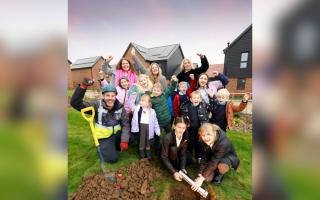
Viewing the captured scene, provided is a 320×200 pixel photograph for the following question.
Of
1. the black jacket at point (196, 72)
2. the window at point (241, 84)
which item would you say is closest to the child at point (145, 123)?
the black jacket at point (196, 72)

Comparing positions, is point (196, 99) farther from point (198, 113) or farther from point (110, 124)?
point (110, 124)

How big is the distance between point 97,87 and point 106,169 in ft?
4.47

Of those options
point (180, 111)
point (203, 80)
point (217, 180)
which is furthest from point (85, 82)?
point (217, 180)

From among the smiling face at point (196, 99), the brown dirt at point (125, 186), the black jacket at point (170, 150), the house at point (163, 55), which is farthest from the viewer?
the house at point (163, 55)

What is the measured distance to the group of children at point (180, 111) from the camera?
98.1 inches

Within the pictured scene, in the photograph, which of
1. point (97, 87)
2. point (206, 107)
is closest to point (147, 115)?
point (206, 107)

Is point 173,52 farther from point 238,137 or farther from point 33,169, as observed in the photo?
point 33,169

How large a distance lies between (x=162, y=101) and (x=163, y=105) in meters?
0.06

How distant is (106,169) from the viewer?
2736 millimetres

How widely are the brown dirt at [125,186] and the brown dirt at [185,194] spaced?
23 centimetres

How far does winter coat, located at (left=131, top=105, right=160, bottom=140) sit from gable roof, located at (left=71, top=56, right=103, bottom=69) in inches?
39.9

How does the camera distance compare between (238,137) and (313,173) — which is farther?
(238,137)

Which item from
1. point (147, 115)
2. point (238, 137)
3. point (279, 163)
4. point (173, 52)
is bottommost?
point (238, 137)

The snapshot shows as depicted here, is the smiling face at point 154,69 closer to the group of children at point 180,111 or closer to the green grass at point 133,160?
the group of children at point 180,111
